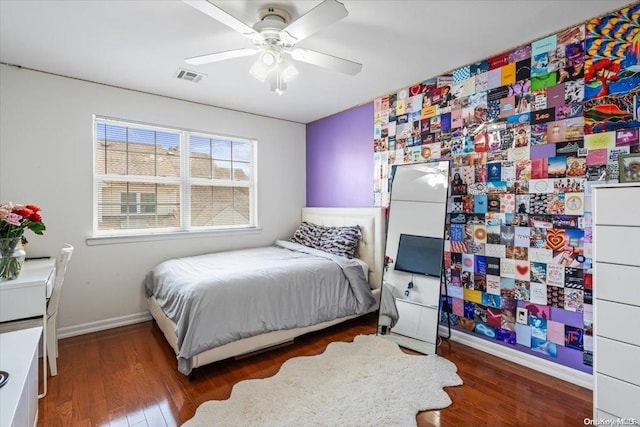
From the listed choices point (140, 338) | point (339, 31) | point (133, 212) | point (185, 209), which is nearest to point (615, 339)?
point (339, 31)

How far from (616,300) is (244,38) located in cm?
280

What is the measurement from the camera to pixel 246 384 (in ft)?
6.98

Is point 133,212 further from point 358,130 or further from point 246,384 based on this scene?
point 358,130

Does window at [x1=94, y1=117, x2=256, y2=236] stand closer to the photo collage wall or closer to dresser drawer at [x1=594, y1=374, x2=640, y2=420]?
the photo collage wall

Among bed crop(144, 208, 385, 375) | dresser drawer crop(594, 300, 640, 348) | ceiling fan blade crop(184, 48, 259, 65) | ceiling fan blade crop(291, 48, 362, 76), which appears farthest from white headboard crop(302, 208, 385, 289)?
ceiling fan blade crop(184, 48, 259, 65)

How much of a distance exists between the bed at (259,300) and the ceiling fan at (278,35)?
61.3 inches

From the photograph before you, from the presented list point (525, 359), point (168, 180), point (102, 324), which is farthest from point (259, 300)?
point (525, 359)

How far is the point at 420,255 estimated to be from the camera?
2852 mm

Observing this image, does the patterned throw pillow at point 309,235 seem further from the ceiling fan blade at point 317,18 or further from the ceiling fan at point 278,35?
the ceiling fan blade at point 317,18

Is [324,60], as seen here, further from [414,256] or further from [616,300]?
[616,300]

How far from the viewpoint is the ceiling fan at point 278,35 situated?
1.59 m

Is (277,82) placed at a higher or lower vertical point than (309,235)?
higher

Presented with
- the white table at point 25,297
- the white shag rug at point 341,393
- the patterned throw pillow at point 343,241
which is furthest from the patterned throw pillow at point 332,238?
the white table at point 25,297

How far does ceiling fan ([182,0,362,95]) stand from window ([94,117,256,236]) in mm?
1762
